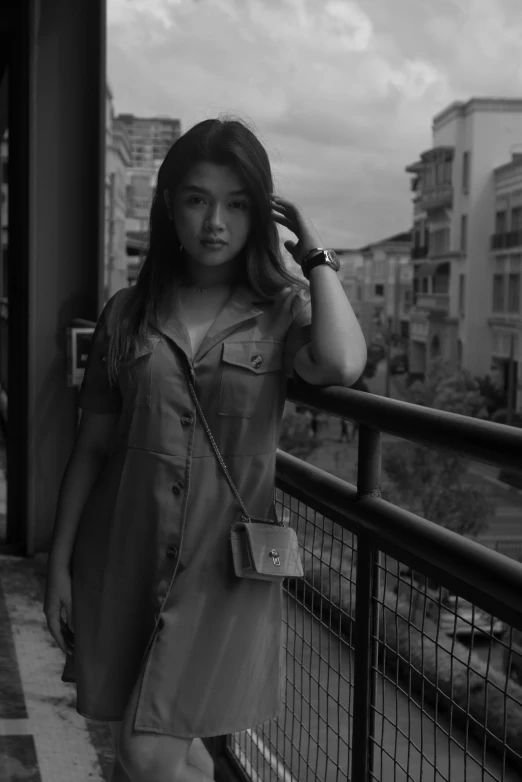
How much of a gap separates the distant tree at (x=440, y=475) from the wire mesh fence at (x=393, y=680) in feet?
154

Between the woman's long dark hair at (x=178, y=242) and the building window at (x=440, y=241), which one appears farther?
the building window at (x=440, y=241)

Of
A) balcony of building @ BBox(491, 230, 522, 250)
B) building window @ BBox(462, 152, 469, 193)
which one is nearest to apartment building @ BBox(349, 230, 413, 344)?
balcony of building @ BBox(491, 230, 522, 250)

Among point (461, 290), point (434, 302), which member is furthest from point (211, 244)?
point (434, 302)

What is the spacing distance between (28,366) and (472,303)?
5541 cm

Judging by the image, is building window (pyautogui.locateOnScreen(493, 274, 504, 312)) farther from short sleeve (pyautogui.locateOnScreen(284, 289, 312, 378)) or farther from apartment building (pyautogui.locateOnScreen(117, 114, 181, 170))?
short sleeve (pyautogui.locateOnScreen(284, 289, 312, 378))

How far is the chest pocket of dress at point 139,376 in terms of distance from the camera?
1159 millimetres

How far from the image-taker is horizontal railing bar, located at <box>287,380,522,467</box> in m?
0.88

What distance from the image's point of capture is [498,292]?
189ft

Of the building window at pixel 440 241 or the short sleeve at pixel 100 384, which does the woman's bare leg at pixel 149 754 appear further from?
the building window at pixel 440 241

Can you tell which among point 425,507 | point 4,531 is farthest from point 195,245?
point 425,507

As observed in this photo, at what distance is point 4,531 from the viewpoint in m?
3.57

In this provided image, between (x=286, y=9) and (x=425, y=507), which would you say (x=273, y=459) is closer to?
(x=425, y=507)

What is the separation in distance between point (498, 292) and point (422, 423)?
58.2m

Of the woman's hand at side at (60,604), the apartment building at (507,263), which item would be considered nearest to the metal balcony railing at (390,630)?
the woman's hand at side at (60,604)
